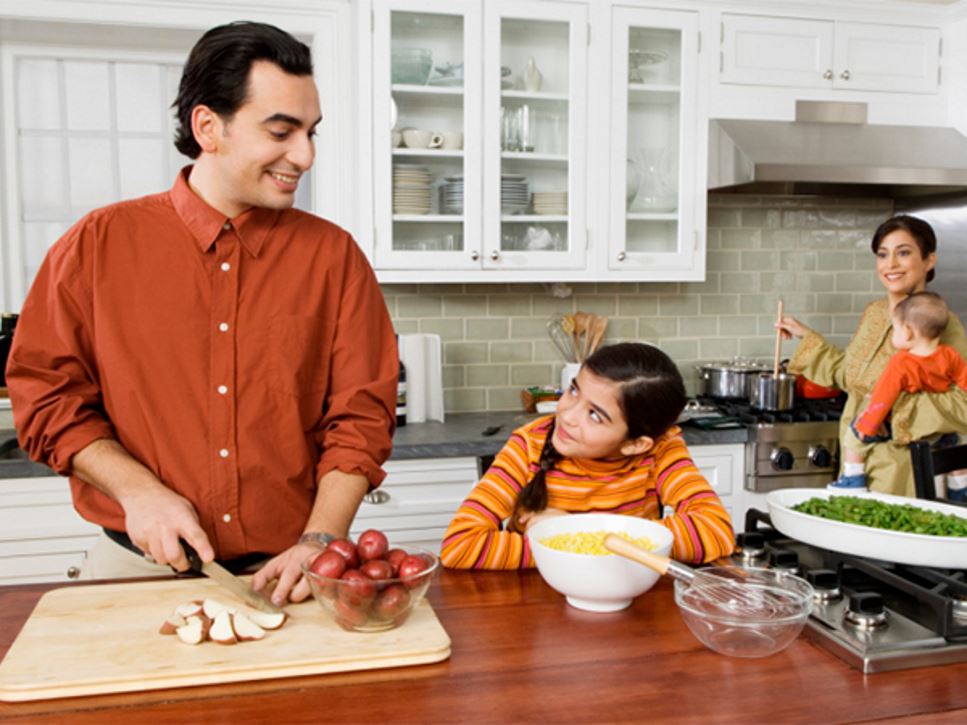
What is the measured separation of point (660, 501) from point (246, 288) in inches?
37.0

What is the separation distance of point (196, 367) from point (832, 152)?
267 cm

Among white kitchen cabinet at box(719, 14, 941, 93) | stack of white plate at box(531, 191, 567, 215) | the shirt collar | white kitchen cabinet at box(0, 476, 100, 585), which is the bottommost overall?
white kitchen cabinet at box(0, 476, 100, 585)

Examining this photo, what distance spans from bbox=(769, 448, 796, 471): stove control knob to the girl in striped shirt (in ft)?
4.99

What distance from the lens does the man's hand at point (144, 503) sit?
1472 millimetres

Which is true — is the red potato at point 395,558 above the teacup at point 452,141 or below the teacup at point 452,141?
below

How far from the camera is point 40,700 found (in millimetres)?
1161

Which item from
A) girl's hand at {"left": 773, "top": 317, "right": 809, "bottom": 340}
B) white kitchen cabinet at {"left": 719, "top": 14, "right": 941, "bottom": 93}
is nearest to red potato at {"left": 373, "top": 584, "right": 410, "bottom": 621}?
girl's hand at {"left": 773, "top": 317, "right": 809, "bottom": 340}

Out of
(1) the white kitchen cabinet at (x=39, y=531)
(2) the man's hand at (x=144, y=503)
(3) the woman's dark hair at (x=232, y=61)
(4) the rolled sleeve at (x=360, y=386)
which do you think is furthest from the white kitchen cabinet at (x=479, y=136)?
(2) the man's hand at (x=144, y=503)

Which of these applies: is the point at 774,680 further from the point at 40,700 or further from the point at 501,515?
the point at 40,700

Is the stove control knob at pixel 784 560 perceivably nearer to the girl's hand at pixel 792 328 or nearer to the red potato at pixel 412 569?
the red potato at pixel 412 569

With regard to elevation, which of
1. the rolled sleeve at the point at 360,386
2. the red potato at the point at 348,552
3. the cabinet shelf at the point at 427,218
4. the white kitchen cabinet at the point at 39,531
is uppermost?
the cabinet shelf at the point at 427,218

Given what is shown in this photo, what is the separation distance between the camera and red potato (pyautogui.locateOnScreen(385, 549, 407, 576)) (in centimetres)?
134

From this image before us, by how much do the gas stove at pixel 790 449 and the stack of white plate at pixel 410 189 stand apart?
4.48 ft

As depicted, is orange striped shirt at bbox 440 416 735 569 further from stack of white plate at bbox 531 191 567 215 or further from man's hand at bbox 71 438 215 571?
stack of white plate at bbox 531 191 567 215
